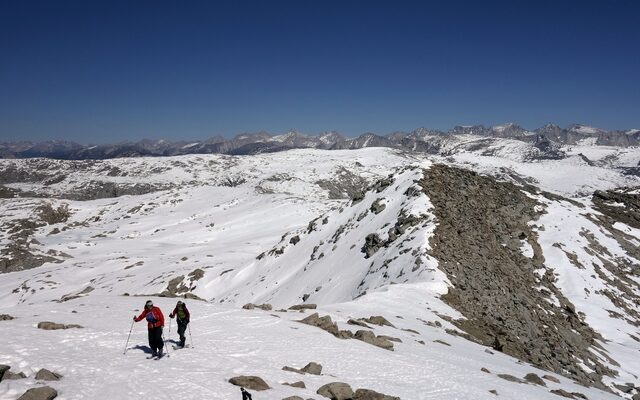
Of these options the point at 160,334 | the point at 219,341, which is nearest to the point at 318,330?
the point at 219,341

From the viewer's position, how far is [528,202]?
54.2 metres

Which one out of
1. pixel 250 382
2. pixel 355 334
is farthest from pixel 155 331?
pixel 355 334

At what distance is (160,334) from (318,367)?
5601mm

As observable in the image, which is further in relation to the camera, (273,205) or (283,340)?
(273,205)

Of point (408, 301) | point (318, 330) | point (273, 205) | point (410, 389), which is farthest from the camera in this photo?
point (273, 205)

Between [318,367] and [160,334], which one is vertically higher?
[160,334]

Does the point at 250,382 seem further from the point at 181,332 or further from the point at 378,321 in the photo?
the point at 378,321

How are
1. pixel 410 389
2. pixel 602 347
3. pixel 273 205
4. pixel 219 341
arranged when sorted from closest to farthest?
pixel 410 389 → pixel 219 341 → pixel 602 347 → pixel 273 205

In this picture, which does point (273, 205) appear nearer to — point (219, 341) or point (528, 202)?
point (528, 202)

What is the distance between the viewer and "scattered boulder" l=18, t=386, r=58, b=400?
9961 mm

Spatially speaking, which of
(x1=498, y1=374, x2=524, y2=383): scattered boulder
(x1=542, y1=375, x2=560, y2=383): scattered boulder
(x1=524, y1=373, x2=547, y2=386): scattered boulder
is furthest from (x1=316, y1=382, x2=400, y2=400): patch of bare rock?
(x1=542, y1=375, x2=560, y2=383): scattered boulder

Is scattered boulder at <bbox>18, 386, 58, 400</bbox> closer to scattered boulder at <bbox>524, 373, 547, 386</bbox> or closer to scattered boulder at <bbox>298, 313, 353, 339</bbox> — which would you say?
scattered boulder at <bbox>298, 313, 353, 339</bbox>

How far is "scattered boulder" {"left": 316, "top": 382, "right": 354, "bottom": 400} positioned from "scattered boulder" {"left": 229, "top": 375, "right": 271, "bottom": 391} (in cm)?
167

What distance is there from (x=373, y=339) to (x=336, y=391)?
271 inches
